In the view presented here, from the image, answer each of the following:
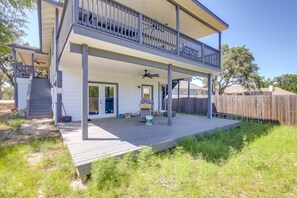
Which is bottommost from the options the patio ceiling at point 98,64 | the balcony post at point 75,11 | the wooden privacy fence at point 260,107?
the wooden privacy fence at point 260,107

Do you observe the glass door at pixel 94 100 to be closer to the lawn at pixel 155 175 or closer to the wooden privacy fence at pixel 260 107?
the lawn at pixel 155 175

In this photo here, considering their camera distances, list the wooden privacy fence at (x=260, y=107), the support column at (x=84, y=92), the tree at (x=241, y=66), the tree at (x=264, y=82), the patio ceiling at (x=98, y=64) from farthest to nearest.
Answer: the tree at (x=264, y=82)
the tree at (x=241, y=66)
the wooden privacy fence at (x=260, y=107)
the patio ceiling at (x=98, y=64)
the support column at (x=84, y=92)

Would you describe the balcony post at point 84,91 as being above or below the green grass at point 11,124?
above

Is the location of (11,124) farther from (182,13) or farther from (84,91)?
(182,13)

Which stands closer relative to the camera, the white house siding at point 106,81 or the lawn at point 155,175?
the lawn at point 155,175

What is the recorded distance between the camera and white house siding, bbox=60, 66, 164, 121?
24.7 ft

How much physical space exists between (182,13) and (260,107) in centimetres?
758

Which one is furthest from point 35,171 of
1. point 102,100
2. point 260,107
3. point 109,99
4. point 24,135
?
point 260,107

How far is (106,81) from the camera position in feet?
29.7

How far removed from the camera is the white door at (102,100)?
866 cm

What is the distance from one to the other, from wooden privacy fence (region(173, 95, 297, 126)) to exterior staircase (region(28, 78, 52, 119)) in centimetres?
1168

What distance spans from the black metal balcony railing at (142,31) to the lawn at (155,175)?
3.53m

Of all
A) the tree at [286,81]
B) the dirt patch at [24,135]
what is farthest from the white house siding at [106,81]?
the tree at [286,81]

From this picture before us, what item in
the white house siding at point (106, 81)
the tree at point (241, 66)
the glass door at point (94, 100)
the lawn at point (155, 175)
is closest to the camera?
the lawn at point (155, 175)
